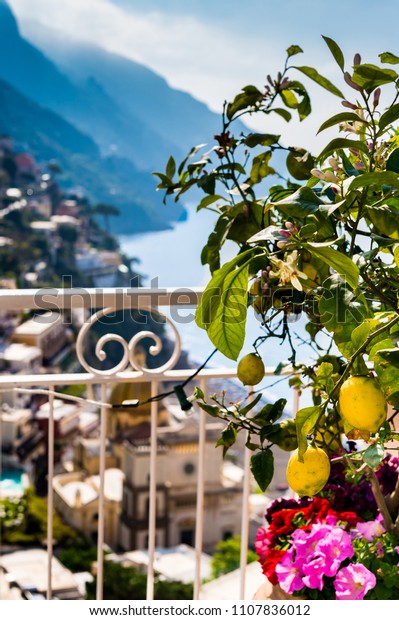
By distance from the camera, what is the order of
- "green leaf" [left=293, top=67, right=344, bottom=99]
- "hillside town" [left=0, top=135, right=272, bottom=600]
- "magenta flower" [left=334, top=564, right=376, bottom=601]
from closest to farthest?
"green leaf" [left=293, top=67, right=344, bottom=99]
"magenta flower" [left=334, top=564, right=376, bottom=601]
"hillside town" [left=0, top=135, right=272, bottom=600]

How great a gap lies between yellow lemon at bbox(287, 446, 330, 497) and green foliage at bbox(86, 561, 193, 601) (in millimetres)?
17994

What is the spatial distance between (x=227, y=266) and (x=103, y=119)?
1846 inches

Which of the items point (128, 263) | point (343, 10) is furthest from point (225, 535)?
point (343, 10)

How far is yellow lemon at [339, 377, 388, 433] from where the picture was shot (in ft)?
2.15

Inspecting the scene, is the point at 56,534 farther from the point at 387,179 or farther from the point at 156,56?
the point at 156,56

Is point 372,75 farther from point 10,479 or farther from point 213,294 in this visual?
point 10,479

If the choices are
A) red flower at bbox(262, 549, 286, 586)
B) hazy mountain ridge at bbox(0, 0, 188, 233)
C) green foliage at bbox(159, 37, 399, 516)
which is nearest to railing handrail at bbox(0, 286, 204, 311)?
green foliage at bbox(159, 37, 399, 516)

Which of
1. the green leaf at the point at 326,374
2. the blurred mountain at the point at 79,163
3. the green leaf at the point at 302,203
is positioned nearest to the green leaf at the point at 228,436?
the green leaf at the point at 326,374

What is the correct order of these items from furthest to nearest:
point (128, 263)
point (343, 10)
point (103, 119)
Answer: point (103, 119)
point (128, 263)
point (343, 10)

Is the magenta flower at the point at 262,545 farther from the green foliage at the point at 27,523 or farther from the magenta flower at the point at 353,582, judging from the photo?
the green foliage at the point at 27,523

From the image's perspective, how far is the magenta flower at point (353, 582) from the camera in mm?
962

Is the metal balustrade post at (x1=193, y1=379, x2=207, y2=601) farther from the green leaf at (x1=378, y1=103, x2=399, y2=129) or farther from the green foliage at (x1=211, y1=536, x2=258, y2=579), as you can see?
the green foliage at (x1=211, y1=536, x2=258, y2=579)

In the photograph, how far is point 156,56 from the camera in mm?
45781

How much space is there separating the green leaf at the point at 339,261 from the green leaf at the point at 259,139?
0.45 meters
